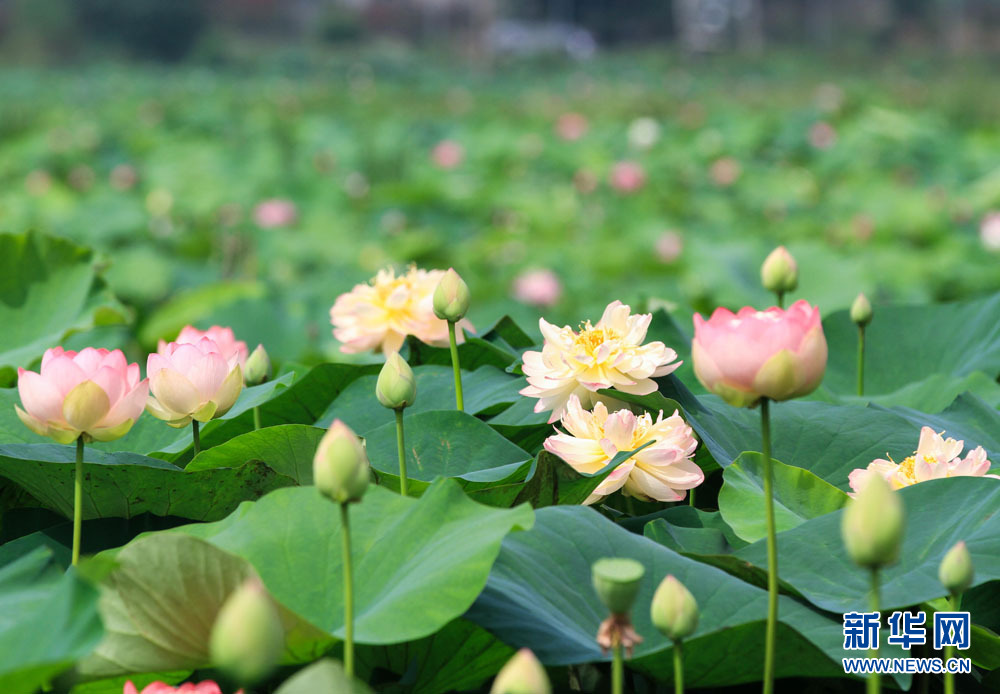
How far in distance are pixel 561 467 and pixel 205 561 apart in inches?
10.1

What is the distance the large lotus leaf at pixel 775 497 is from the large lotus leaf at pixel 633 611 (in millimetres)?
78

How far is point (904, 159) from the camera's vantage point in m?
5.74

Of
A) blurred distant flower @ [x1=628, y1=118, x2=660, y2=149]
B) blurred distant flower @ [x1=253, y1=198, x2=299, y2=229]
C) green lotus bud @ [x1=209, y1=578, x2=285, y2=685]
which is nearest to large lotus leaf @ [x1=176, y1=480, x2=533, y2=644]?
green lotus bud @ [x1=209, y1=578, x2=285, y2=685]

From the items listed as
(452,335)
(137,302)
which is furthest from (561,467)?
(137,302)

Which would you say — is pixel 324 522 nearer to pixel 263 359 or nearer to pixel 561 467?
pixel 561 467

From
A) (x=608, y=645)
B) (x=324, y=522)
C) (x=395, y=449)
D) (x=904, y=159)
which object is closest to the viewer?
(x=608, y=645)

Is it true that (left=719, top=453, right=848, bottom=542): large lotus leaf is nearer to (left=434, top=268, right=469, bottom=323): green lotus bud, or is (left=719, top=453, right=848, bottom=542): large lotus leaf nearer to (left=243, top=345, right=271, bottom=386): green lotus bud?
(left=434, top=268, right=469, bottom=323): green lotus bud

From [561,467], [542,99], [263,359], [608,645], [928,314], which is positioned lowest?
[608,645]

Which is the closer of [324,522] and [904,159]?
[324,522]

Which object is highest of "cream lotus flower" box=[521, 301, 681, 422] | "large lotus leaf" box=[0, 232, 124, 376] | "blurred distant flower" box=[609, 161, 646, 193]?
"blurred distant flower" box=[609, 161, 646, 193]

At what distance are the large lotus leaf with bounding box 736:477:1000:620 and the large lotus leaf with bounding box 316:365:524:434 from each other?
0.30m

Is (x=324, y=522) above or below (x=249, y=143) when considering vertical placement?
below

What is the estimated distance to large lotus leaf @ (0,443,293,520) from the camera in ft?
2.34

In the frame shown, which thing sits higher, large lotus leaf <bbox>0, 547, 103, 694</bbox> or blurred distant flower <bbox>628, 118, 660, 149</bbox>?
blurred distant flower <bbox>628, 118, 660, 149</bbox>
